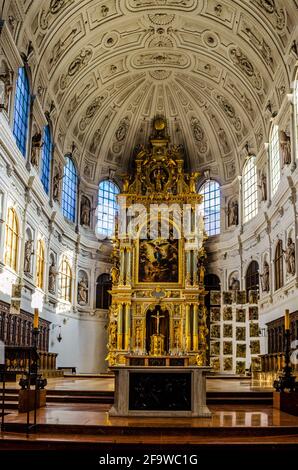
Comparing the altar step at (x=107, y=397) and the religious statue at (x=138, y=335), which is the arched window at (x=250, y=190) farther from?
the altar step at (x=107, y=397)

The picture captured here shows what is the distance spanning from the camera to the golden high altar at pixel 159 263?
30141 millimetres

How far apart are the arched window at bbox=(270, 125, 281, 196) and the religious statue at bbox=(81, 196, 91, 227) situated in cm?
1181

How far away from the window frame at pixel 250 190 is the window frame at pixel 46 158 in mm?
10624

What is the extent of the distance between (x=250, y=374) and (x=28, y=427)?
726 inches

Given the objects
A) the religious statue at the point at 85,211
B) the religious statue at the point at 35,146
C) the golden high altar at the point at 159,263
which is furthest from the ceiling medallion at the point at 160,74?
the religious statue at the point at 35,146

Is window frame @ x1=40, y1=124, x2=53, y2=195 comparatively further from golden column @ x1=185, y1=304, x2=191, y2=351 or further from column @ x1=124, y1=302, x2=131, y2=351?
→ golden column @ x1=185, y1=304, x2=191, y2=351

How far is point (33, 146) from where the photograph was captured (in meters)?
25.1

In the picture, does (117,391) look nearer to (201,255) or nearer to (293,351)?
(293,351)

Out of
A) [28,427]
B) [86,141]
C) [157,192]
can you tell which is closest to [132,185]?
[157,192]

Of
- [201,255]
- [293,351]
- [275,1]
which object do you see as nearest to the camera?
[293,351]

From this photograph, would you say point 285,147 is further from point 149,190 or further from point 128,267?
point 128,267

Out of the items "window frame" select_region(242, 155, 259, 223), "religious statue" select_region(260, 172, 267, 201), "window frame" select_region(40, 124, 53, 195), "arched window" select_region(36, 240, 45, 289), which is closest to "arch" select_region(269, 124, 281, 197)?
"religious statue" select_region(260, 172, 267, 201)

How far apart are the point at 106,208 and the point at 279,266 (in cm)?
1319

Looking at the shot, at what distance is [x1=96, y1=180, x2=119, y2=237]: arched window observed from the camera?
1372 inches
